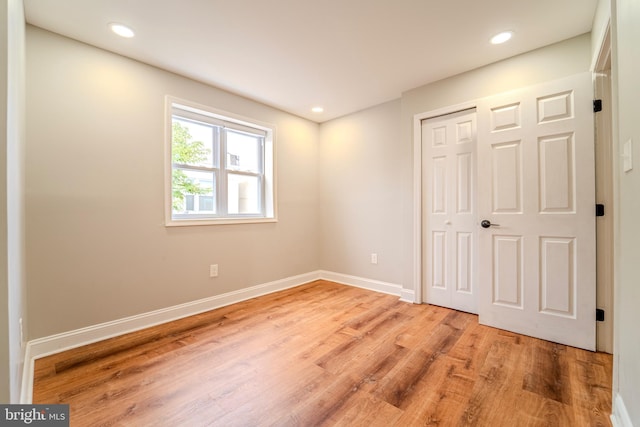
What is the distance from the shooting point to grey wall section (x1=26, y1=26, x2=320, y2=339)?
200 cm

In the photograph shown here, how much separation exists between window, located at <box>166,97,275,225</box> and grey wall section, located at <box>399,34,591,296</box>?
175 cm

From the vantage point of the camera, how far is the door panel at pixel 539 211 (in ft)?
6.68

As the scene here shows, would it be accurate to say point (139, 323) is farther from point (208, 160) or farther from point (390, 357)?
point (390, 357)

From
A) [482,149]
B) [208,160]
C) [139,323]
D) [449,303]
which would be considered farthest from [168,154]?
[449,303]

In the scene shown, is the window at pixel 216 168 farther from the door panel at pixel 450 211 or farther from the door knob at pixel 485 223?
the door knob at pixel 485 223

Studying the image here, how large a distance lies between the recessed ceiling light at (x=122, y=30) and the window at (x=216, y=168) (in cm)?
61

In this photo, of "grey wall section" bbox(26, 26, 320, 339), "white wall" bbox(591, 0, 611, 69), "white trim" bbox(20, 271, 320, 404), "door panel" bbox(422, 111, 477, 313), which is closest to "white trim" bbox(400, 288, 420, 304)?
"door panel" bbox(422, 111, 477, 313)

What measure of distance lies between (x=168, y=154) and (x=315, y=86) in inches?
67.6

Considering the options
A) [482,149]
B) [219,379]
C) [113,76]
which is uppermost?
[113,76]

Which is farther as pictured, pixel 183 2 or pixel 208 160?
pixel 208 160

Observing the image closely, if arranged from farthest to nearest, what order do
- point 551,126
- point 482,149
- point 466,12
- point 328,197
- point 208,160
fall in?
point 328,197 < point 208,160 < point 482,149 < point 551,126 < point 466,12

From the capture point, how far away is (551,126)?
7.09 feet

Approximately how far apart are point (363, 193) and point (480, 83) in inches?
70.3

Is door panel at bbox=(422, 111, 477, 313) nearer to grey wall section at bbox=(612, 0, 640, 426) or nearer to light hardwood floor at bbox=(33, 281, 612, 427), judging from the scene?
light hardwood floor at bbox=(33, 281, 612, 427)
